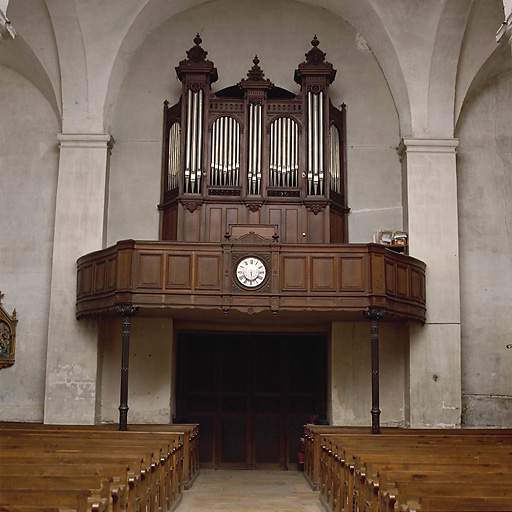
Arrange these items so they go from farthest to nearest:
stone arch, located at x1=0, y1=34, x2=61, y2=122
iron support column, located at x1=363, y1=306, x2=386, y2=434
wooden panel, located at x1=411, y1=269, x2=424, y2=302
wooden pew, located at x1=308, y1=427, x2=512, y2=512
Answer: stone arch, located at x1=0, y1=34, x2=61, y2=122 → wooden panel, located at x1=411, y1=269, x2=424, y2=302 → iron support column, located at x1=363, y1=306, x2=386, y2=434 → wooden pew, located at x1=308, y1=427, x2=512, y2=512

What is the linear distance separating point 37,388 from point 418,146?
9.47 metres

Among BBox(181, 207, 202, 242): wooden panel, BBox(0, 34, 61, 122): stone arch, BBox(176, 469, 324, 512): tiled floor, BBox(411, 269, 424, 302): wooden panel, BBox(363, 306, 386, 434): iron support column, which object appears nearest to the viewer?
BBox(176, 469, 324, 512): tiled floor

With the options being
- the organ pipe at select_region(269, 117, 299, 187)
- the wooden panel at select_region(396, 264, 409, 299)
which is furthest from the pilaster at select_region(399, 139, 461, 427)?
the organ pipe at select_region(269, 117, 299, 187)

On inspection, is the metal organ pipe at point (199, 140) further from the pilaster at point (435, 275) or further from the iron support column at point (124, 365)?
the pilaster at point (435, 275)

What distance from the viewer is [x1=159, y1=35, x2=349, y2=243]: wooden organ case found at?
15472 millimetres

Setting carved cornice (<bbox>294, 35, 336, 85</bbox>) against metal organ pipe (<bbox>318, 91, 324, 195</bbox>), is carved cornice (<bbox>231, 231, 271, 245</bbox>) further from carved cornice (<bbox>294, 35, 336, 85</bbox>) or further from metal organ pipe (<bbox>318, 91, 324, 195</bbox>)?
carved cornice (<bbox>294, 35, 336, 85</bbox>)

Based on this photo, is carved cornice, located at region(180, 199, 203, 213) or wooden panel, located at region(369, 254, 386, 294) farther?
carved cornice, located at region(180, 199, 203, 213)

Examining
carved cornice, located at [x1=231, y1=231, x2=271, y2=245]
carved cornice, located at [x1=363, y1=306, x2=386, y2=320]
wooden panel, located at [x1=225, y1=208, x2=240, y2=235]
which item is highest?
wooden panel, located at [x1=225, y1=208, x2=240, y2=235]

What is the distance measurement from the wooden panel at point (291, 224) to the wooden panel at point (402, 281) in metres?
2.39

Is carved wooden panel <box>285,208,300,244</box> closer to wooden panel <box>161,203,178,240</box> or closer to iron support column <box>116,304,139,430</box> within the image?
wooden panel <box>161,203,178,240</box>

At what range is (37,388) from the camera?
1578cm

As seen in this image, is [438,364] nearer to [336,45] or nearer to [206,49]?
[336,45]

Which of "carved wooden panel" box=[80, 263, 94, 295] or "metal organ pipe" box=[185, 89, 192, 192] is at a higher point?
"metal organ pipe" box=[185, 89, 192, 192]

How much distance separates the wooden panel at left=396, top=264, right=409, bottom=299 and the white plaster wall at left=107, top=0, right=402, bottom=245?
7.58 ft
